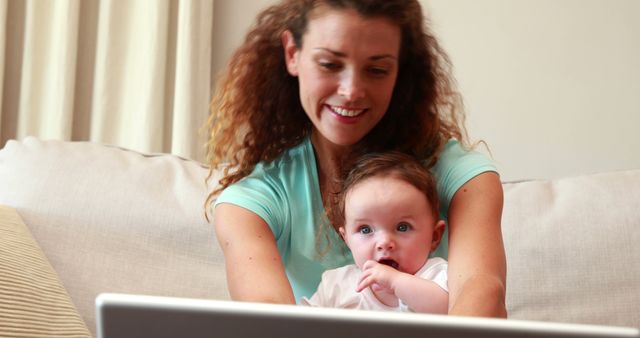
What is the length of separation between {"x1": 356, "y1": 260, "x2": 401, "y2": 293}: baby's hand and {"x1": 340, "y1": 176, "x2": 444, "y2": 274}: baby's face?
0.04 meters

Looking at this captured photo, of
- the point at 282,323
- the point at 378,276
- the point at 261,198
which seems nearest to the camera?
the point at 282,323

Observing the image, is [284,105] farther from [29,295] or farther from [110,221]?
[29,295]

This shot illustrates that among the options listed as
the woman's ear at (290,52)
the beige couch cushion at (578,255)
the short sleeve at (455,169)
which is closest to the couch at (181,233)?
the beige couch cushion at (578,255)

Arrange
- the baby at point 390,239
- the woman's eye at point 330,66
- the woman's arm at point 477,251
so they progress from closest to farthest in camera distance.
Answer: the woman's arm at point 477,251 → the baby at point 390,239 → the woman's eye at point 330,66

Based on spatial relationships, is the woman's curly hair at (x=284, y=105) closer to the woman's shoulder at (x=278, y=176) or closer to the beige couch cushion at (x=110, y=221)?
the woman's shoulder at (x=278, y=176)

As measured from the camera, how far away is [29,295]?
1400mm

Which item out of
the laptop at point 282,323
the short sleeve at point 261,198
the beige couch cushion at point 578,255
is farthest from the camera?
the beige couch cushion at point 578,255

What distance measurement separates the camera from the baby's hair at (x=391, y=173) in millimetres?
1467

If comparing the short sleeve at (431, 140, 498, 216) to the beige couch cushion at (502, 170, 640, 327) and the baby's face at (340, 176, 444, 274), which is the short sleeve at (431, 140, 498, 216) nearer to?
the baby's face at (340, 176, 444, 274)

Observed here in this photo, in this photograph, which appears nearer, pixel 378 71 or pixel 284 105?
pixel 378 71

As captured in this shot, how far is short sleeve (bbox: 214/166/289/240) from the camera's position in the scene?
160cm

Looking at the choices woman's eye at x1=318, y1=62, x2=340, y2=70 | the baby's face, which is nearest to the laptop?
the baby's face

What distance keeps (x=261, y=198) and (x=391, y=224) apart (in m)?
0.31

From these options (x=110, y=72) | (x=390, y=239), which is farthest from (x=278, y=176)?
(x=110, y=72)
